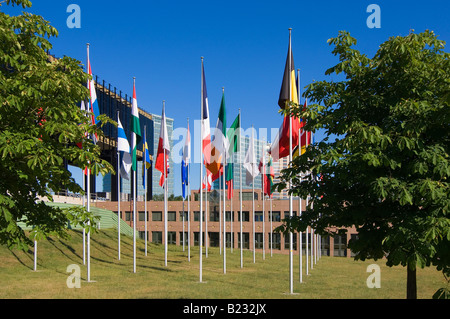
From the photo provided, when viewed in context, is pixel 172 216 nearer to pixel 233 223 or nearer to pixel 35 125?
pixel 233 223

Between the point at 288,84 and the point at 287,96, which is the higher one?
the point at 288,84

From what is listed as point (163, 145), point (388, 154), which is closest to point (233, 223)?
point (163, 145)

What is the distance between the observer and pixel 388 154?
12992 millimetres

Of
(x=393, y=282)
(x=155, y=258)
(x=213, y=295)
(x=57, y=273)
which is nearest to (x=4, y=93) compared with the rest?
(x=213, y=295)

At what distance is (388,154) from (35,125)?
937 cm

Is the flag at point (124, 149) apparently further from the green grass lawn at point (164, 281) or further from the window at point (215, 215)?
the window at point (215, 215)

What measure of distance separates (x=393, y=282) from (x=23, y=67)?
1035 inches

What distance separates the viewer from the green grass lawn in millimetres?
23906

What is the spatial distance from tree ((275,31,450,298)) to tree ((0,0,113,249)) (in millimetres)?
6345

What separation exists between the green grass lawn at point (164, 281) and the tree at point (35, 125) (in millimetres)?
7709

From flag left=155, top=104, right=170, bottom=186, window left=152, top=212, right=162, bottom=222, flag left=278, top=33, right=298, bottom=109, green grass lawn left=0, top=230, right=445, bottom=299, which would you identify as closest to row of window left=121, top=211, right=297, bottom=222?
window left=152, top=212, right=162, bottom=222

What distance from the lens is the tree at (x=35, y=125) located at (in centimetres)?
1167

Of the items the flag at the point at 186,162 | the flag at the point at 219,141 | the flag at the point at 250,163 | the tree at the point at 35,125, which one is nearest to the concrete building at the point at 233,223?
the flag at the point at 186,162
